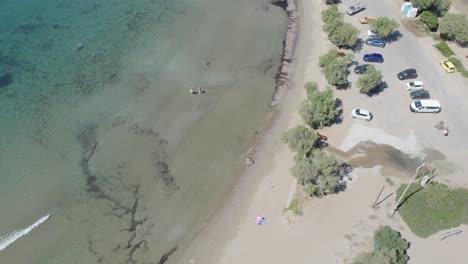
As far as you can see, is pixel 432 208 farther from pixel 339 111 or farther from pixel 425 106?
pixel 339 111

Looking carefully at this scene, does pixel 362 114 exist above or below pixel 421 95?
below

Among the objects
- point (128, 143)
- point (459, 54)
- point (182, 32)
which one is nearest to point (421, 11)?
point (459, 54)

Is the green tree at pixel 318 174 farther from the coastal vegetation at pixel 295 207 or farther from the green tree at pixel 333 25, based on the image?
the green tree at pixel 333 25

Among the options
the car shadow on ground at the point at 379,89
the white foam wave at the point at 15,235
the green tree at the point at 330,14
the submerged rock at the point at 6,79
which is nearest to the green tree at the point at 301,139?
the car shadow on ground at the point at 379,89

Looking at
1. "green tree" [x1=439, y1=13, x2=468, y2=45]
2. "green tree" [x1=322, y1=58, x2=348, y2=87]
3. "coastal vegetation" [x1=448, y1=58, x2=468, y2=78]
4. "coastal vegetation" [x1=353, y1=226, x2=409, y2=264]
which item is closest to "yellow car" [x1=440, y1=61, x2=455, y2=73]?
"coastal vegetation" [x1=448, y1=58, x2=468, y2=78]

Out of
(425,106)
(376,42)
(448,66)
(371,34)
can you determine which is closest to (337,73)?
(425,106)
